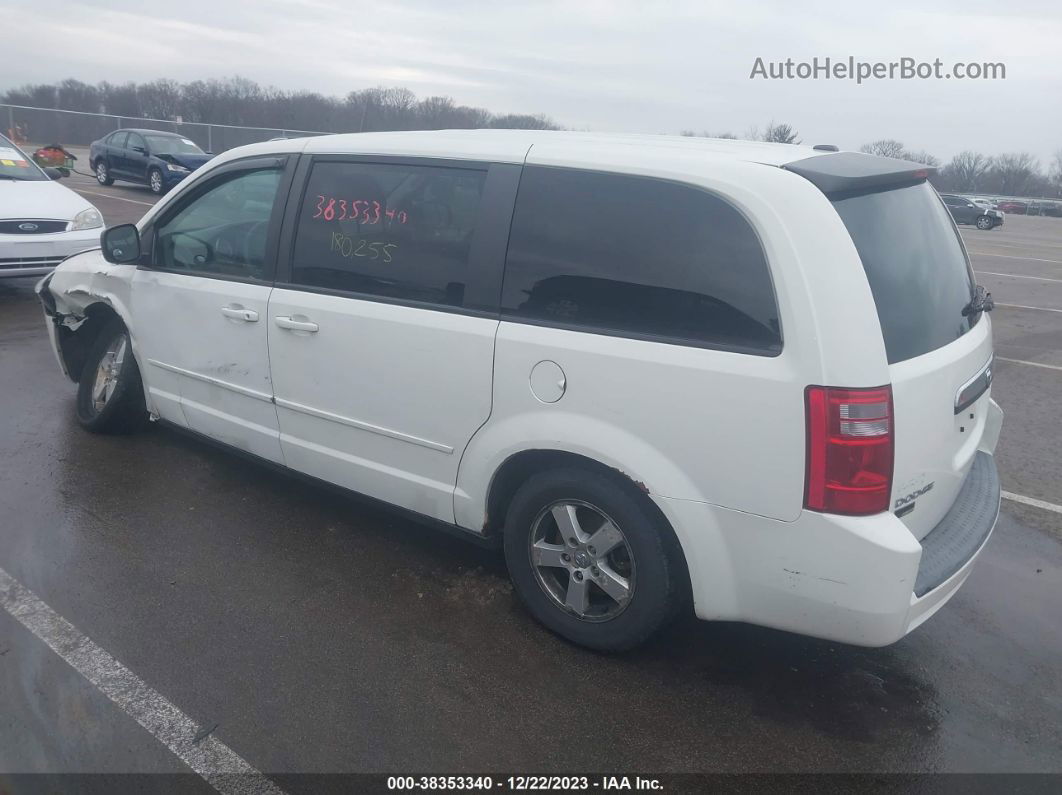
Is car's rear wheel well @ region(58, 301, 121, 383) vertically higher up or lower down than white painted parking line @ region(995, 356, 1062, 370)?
higher up

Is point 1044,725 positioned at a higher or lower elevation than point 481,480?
lower

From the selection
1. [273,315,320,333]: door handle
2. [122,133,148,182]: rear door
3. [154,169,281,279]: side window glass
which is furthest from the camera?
[122,133,148,182]: rear door

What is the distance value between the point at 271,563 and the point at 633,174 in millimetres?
2338

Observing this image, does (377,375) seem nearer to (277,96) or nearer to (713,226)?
(713,226)

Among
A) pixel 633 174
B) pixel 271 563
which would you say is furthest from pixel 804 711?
pixel 271 563

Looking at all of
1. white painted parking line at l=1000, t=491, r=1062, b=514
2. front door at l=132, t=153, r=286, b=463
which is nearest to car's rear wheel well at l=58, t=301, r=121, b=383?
front door at l=132, t=153, r=286, b=463

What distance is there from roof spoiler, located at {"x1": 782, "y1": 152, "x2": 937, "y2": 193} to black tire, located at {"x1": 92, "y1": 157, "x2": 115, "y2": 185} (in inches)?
913

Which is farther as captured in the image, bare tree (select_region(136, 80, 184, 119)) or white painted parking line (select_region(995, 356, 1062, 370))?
bare tree (select_region(136, 80, 184, 119))

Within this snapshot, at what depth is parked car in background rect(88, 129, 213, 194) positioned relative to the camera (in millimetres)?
20906

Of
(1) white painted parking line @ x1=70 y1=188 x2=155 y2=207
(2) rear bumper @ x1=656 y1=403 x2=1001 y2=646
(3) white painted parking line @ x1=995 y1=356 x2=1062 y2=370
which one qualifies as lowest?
(1) white painted parking line @ x1=70 y1=188 x2=155 y2=207

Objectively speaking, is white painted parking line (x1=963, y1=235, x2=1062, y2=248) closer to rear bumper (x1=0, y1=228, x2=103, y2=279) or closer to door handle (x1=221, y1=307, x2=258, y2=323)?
rear bumper (x1=0, y1=228, x2=103, y2=279)

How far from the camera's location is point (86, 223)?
8.98 metres

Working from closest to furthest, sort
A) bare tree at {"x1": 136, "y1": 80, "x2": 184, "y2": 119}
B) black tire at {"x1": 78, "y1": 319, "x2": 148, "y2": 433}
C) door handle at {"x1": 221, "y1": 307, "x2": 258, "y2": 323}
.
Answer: door handle at {"x1": 221, "y1": 307, "x2": 258, "y2": 323}, black tire at {"x1": 78, "y1": 319, "x2": 148, "y2": 433}, bare tree at {"x1": 136, "y1": 80, "x2": 184, "y2": 119}

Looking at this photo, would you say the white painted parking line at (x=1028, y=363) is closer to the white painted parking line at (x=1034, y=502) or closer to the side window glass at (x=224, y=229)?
the white painted parking line at (x=1034, y=502)
